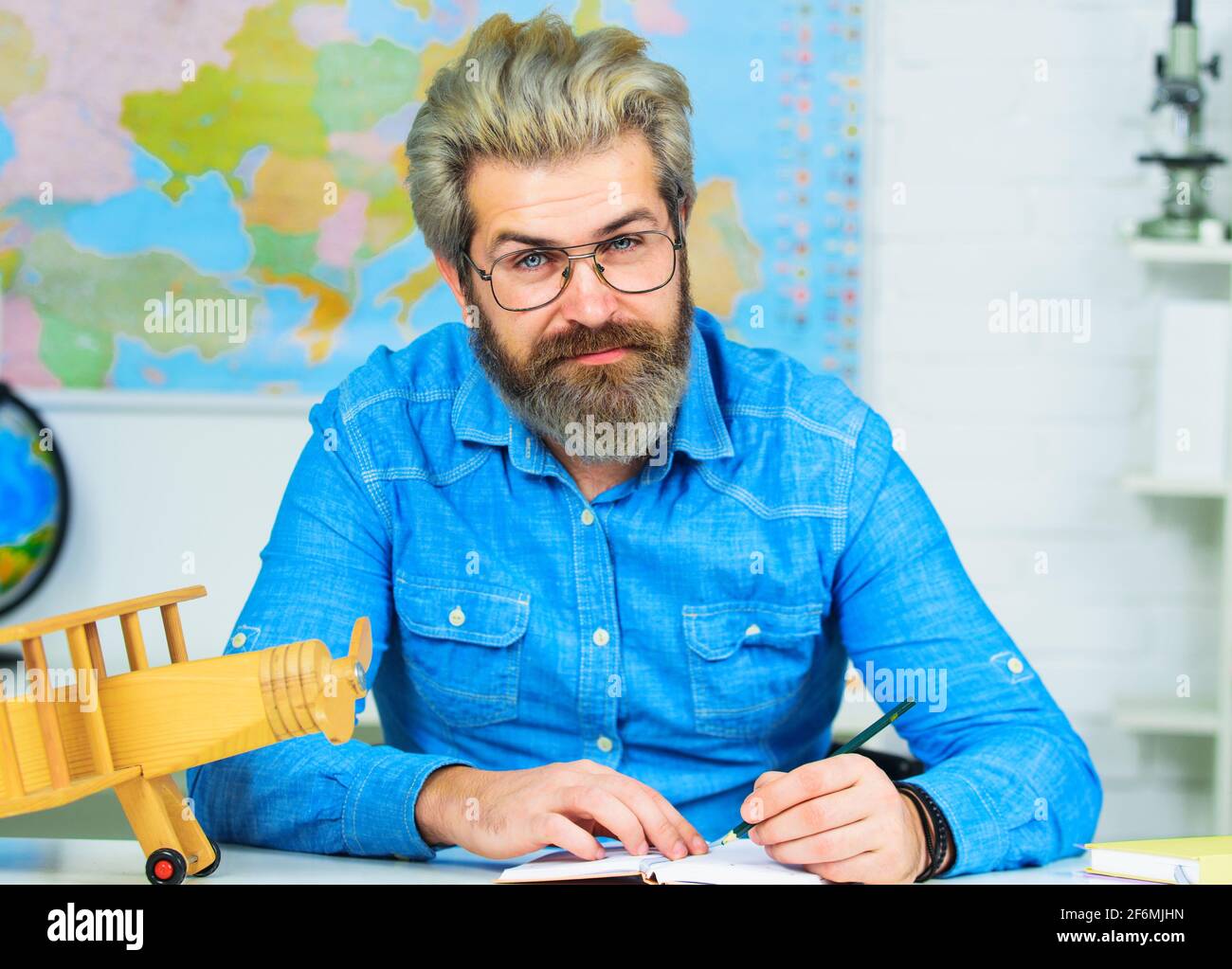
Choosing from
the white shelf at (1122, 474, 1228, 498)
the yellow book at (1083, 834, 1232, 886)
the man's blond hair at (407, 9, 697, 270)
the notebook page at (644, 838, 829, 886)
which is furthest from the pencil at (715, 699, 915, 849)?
the white shelf at (1122, 474, 1228, 498)

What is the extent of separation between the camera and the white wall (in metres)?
2.10

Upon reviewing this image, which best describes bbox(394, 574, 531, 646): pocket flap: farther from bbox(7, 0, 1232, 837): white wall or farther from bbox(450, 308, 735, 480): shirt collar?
bbox(7, 0, 1232, 837): white wall

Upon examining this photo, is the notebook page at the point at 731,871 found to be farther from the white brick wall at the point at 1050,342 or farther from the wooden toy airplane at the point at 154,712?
the white brick wall at the point at 1050,342

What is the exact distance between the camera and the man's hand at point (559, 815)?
882mm

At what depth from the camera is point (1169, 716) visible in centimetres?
203

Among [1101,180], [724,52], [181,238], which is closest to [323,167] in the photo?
[181,238]

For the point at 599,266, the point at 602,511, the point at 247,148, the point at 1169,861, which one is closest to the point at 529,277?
the point at 599,266

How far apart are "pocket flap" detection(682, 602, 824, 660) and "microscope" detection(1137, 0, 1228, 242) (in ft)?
3.64

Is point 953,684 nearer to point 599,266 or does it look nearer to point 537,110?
point 599,266

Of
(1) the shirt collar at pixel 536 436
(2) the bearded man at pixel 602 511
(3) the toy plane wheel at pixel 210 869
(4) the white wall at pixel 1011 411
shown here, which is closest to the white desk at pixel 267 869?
(3) the toy plane wheel at pixel 210 869

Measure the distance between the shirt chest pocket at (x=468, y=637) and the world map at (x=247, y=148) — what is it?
3.14 feet

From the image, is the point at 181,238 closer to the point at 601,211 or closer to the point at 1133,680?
the point at 601,211
